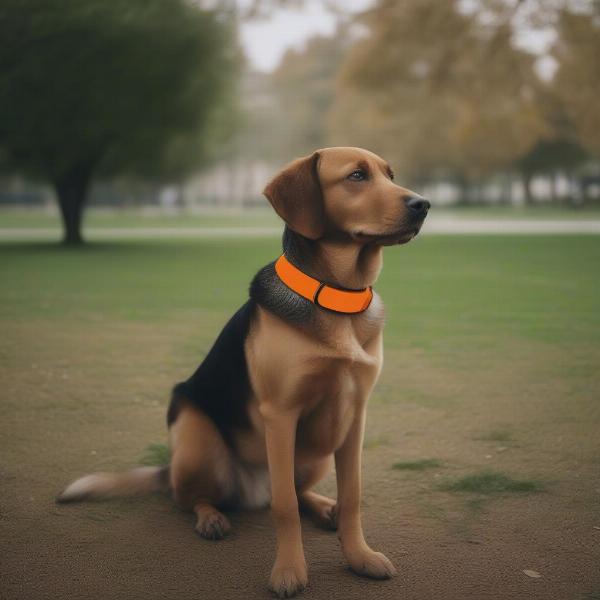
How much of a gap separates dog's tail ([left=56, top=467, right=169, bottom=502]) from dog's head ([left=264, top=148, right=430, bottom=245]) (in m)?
1.65

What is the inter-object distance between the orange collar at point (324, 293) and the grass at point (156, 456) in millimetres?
1807

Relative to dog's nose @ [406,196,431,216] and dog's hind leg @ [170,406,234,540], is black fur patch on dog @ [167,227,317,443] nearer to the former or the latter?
dog's hind leg @ [170,406,234,540]

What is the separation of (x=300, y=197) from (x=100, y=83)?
21713mm

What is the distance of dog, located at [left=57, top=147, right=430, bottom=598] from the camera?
127 inches

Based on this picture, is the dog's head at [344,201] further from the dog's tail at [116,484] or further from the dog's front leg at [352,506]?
the dog's tail at [116,484]

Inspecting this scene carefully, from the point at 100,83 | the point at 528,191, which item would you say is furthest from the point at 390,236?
the point at 528,191

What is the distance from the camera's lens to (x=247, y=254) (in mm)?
20781

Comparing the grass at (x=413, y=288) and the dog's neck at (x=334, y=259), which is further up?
the dog's neck at (x=334, y=259)

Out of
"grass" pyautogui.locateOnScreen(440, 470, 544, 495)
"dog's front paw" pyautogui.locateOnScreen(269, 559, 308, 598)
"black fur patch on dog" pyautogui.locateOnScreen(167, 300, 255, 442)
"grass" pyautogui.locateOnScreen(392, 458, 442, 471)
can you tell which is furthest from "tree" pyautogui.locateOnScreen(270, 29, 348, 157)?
"dog's front paw" pyautogui.locateOnScreen(269, 559, 308, 598)

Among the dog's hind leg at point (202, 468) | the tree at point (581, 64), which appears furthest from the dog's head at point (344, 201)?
the tree at point (581, 64)

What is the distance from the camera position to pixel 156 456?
479 centimetres

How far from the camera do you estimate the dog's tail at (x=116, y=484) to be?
394cm

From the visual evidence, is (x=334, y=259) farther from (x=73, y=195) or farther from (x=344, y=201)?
(x=73, y=195)

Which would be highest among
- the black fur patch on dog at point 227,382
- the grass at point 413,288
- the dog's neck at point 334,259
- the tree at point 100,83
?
the tree at point 100,83
